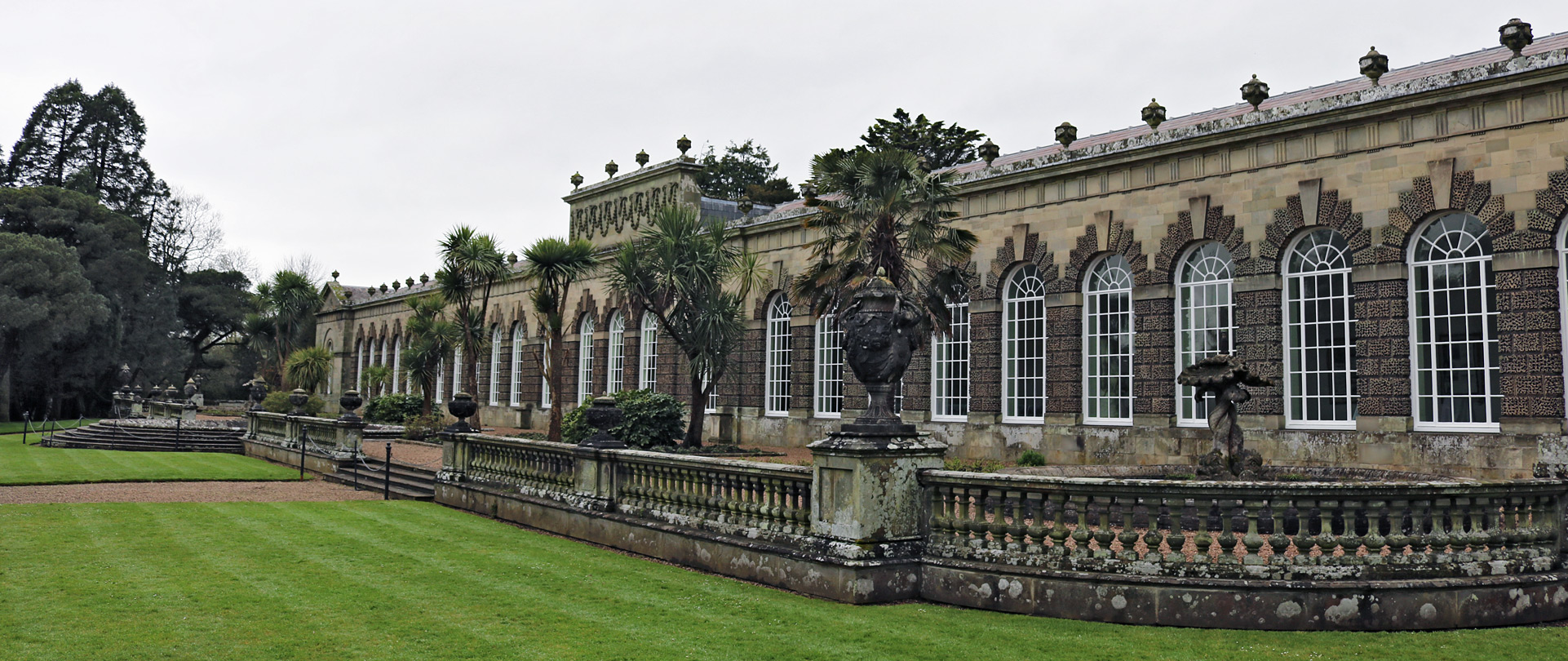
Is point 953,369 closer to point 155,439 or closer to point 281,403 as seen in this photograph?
point 155,439

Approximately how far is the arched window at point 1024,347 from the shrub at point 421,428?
17.0m

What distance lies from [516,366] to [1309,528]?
3348 centimetres

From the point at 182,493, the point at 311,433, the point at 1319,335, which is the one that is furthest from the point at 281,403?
the point at 1319,335

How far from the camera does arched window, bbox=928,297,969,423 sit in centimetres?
2119

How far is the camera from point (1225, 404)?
10648 millimetres

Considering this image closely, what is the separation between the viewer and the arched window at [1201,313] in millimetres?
17188

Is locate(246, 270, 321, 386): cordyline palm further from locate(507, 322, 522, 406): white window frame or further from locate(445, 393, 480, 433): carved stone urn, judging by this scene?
locate(445, 393, 480, 433): carved stone urn

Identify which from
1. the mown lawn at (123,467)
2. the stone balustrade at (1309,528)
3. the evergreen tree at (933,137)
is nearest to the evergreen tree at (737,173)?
the evergreen tree at (933,137)

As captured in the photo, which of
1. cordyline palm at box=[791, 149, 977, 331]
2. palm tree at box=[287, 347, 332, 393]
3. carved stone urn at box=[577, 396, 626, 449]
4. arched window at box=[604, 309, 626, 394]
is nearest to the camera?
carved stone urn at box=[577, 396, 626, 449]

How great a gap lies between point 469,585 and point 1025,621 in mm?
4624

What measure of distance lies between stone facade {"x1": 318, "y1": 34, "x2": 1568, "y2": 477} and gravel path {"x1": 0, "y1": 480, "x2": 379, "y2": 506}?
36.1 ft

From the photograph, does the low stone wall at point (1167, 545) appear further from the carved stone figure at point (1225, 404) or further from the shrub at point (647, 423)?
the shrub at point (647, 423)

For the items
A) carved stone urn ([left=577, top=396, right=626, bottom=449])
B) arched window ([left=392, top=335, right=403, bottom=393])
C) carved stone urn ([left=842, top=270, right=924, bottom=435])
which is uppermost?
arched window ([left=392, top=335, right=403, bottom=393])

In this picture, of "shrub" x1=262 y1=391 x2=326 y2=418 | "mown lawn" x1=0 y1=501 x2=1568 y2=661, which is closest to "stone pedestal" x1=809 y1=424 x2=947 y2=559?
"mown lawn" x1=0 y1=501 x2=1568 y2=661
